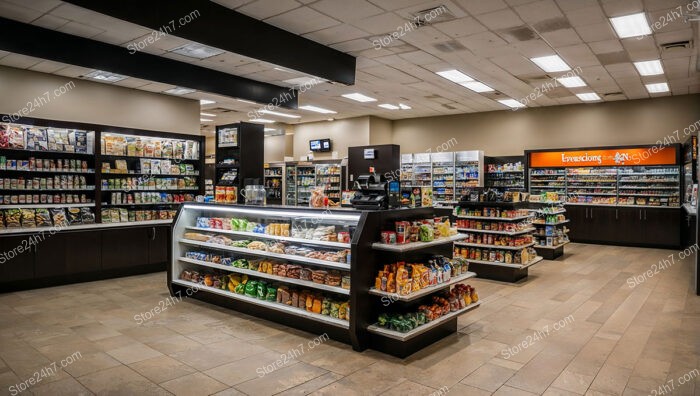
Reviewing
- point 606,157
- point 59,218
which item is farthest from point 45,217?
Answer: point 606,157

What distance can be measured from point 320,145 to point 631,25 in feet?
34.4

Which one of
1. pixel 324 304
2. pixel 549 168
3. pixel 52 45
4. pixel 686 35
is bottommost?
pixel 324 304

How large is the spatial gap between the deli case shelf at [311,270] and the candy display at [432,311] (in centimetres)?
1

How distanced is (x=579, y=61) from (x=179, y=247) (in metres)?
7.54

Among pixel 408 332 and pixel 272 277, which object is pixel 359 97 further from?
pixel 408 332

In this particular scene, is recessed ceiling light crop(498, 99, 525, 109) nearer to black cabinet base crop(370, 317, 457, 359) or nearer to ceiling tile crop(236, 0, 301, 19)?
ceiling tile crop(236, 0, 301, 19)

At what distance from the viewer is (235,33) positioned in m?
5.57

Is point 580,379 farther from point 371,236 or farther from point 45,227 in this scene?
point 45,227

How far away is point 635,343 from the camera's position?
4484mm

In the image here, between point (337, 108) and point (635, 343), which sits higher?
point (337, 108)

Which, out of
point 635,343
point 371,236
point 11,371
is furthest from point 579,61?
point 11,371

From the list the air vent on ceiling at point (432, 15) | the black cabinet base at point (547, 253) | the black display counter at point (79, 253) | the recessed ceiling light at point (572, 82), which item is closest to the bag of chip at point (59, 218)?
the black display counter at point (79, 253)

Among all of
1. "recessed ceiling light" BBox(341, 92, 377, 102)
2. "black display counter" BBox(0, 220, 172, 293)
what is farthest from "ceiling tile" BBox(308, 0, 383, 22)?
"recessed ceiling light" BBox(341, 92, 377, 102)

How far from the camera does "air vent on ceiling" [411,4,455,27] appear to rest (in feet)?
18.4
